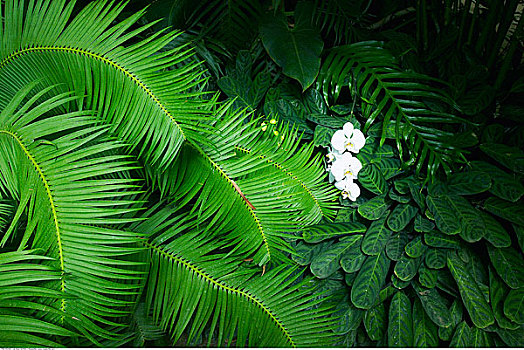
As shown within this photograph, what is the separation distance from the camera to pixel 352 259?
1354 millimetres

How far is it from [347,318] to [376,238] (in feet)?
0.99

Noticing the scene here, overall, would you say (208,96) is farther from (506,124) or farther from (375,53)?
(506,124)

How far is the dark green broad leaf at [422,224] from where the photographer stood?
4.32 feet

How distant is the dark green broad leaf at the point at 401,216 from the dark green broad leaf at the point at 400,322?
0.79 feet

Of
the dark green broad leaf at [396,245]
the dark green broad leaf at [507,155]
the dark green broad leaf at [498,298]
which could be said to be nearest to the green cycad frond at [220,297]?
the dark green broad leaf at [396,245]

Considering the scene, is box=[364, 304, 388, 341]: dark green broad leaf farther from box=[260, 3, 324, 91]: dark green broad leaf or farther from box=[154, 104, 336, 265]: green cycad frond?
box=[260, 3, 324, 91]: dark green broad leaf

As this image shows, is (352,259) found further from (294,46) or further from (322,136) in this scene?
(294,46)

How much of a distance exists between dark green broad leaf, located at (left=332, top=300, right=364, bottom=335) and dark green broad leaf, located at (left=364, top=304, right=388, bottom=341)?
0.10 feet

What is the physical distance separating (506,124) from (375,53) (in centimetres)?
63

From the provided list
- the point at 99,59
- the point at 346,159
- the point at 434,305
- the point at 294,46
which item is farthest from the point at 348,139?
the point at 99,59

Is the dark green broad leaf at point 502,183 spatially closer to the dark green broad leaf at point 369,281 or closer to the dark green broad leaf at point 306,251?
the dark green broad leaf at point 369,281

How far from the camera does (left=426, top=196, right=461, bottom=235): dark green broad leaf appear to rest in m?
1.24

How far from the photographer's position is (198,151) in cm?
116

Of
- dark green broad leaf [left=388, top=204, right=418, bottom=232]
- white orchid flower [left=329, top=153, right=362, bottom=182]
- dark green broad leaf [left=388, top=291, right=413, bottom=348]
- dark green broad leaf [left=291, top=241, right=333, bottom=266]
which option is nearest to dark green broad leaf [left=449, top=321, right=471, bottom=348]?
dark green broad leaf [left=388, top=291, right=413, bottom=348]
